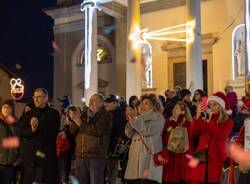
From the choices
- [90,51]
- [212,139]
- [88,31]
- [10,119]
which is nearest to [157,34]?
[88,31]

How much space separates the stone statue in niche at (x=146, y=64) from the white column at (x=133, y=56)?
324 centimetres

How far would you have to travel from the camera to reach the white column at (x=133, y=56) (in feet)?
59.6

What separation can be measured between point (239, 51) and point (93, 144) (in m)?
13.3

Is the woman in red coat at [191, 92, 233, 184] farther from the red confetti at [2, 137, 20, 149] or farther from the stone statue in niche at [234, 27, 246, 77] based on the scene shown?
the stone statue in niche at [234, 27, 246, 77]

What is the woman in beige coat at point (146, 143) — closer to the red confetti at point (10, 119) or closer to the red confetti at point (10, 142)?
the red confetti at point (10, 142)

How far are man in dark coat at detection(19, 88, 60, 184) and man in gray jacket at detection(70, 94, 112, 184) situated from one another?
Result: 0.58 metres

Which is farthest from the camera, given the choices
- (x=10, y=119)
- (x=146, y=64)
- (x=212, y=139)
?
(x=146, y=64)

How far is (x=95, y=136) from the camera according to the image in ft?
24.6

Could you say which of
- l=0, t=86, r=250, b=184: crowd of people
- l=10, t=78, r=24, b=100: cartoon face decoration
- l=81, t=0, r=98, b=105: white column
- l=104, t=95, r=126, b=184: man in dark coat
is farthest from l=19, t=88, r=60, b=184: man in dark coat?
l=10, t=78, r=24, b=100: cartoon face decoration

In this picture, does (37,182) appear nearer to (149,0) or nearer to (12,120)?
(12,120)

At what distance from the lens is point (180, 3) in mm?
21469

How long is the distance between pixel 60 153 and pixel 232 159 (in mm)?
4290

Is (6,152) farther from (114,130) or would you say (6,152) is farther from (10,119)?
(114,130)

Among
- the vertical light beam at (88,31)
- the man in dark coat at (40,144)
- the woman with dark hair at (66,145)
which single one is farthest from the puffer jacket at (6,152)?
the vertical light beam at (88,31)
